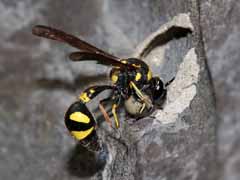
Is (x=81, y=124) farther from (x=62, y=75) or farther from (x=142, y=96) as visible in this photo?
(x=62, y=75)

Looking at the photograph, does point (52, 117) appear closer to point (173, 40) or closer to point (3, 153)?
point (3, 153)

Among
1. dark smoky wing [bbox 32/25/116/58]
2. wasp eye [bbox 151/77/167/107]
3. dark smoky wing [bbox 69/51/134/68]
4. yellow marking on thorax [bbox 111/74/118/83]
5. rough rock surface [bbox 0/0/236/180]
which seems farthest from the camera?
rough rock surface [bbox 0/0/236/180]

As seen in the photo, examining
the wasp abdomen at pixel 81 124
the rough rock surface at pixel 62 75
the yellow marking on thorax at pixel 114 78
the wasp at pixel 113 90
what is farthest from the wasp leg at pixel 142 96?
the wasp abdomen at pixel 81 124

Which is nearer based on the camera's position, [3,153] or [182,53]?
[182,53]

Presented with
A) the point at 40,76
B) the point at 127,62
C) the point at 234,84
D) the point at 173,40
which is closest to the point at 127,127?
the point at 127,62

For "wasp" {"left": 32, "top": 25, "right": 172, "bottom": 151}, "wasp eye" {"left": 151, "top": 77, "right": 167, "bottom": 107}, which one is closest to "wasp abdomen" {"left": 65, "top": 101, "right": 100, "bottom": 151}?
"wasp" {"left": 32, "top": 25, "right": 172, "bottom": 151}

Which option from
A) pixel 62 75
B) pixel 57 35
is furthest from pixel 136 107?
pixel 62 75

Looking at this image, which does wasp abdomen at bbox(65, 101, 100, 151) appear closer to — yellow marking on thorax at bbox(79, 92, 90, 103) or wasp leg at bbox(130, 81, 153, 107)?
yellow marking on thorax at bbox(79, 92, 90, 103)
